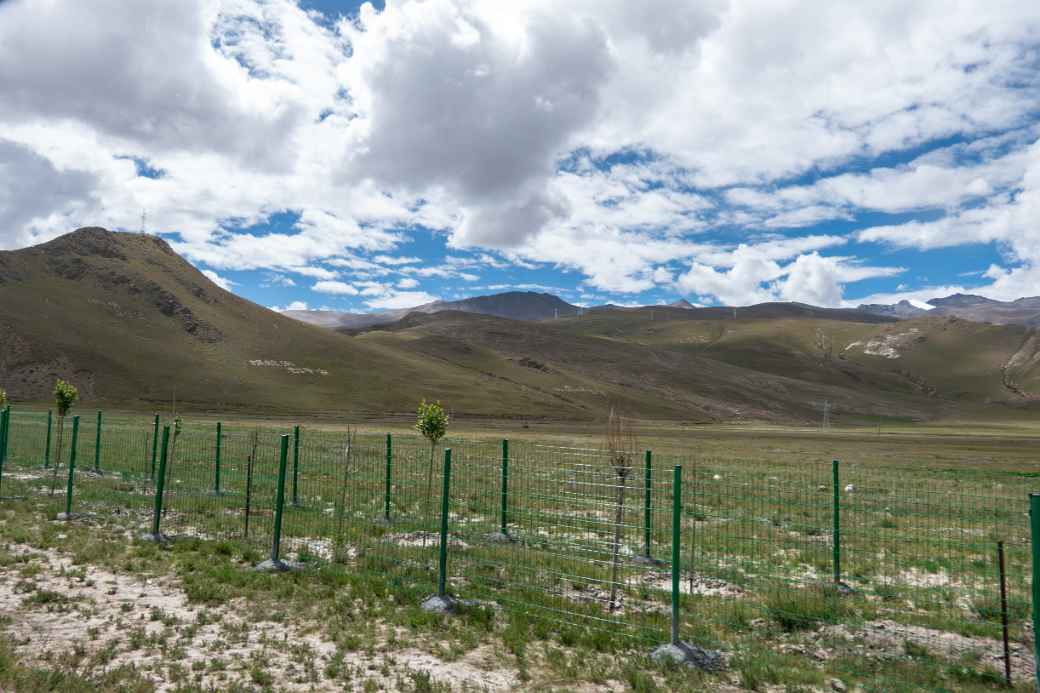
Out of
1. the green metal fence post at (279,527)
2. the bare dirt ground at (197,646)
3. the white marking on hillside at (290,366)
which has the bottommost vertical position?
the bare dirt ground at (197,646)

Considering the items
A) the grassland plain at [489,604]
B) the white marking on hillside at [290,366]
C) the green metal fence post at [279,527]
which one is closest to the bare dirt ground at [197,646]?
the grassland plain at [489,604]

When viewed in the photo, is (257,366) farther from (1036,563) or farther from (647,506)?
(1036,563)

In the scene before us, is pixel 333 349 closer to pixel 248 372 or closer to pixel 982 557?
pixel 248 372

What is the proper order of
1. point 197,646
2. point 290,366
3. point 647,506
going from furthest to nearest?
1. point 290,366
2. point 647,506
3. point 197,646

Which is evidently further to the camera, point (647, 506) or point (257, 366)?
point (257, 366)

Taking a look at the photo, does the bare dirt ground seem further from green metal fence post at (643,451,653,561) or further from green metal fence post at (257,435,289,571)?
green metal fence post at (643,451,653,561)

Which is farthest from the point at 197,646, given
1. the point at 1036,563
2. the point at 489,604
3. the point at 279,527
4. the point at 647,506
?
the point at 1036,563

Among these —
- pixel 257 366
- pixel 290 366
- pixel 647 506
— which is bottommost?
pixel 647 506

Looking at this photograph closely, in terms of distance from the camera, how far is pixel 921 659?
7824 mm

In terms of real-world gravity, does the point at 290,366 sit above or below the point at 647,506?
above

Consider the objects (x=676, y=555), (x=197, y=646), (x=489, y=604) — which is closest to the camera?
(x=197, y=646)

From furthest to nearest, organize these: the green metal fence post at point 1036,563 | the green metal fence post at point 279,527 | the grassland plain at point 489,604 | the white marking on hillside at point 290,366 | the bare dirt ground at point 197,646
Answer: the white marking on hillside at point 290,366 < the green metal fence post at point 279,527 < the grassland plain at point 489,604 < the bare dirt ground at point 197,646 < the green metal fence post at point 1036,563

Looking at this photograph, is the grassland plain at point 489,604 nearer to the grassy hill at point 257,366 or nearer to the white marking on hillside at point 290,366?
the grassy hill at point 257,366

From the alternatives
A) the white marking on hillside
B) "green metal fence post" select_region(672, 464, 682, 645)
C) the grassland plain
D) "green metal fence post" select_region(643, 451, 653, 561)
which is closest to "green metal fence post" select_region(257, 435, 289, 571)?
the grassland plain
